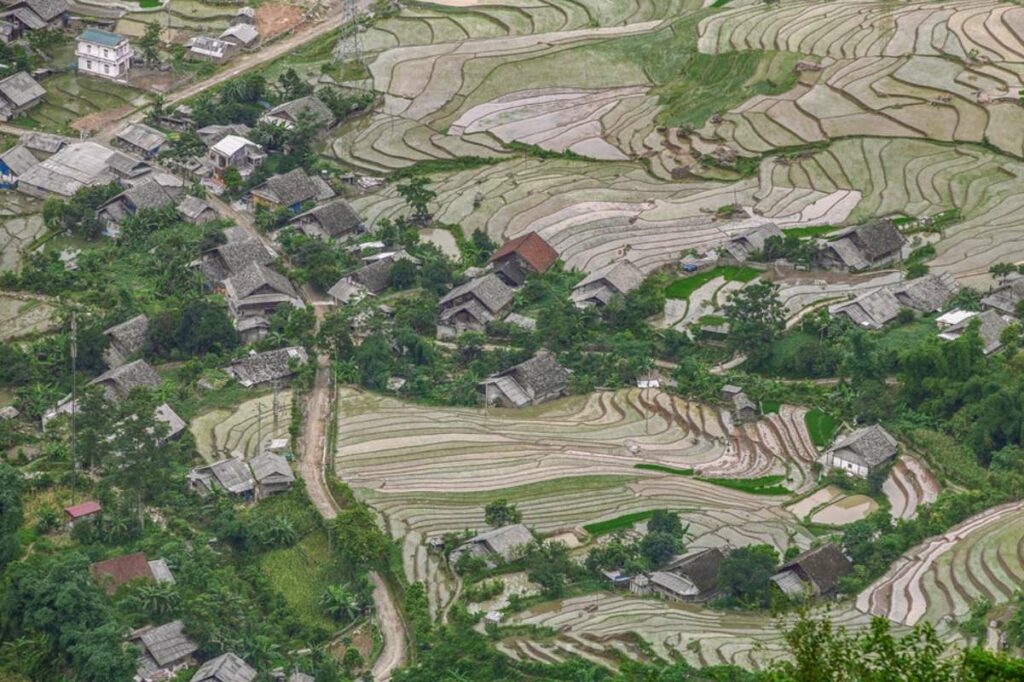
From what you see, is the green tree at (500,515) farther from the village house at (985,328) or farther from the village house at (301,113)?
the village house at (301,113)

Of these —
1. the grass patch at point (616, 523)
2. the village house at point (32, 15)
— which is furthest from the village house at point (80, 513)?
the village house at point (32, 15)

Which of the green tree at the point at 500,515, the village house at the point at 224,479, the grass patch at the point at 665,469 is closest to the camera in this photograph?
the green tree at the point at 500,515

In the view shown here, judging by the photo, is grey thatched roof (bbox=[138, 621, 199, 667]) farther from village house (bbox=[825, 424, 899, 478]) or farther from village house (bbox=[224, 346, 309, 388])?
village house (bbox=[825, 424, 899, 478])

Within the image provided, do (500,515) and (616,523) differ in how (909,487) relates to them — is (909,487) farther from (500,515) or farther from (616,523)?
(500,515)

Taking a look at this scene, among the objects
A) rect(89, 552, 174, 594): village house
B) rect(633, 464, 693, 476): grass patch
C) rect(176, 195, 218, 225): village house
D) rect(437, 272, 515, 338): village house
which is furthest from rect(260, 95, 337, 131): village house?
rect(89, 552, 174, 594): village house

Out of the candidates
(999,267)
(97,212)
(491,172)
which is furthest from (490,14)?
(999,267)

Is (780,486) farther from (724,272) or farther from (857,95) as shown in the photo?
(857,95)
